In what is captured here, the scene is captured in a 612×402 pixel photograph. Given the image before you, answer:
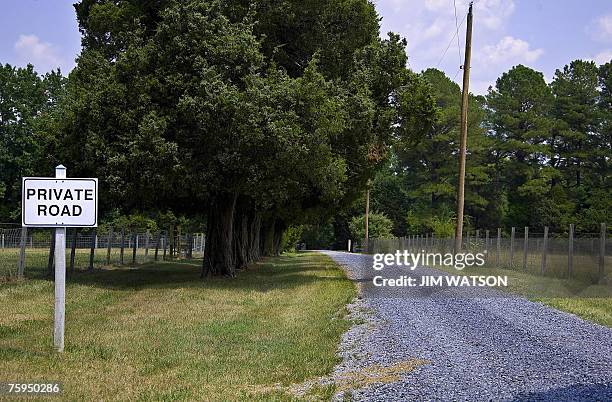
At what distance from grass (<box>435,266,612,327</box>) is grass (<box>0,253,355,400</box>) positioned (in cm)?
480

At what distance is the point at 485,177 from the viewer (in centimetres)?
7256

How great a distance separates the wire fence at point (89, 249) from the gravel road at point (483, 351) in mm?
12017

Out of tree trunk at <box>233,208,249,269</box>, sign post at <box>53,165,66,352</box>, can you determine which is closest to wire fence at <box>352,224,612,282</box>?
tree trunk at <box>233,208,249,269</box>

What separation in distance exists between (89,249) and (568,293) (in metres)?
33.5

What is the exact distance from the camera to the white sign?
1005 cm

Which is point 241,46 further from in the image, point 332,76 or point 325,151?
point 332,76

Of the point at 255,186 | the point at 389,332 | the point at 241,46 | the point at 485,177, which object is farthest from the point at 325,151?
the point at 485,177

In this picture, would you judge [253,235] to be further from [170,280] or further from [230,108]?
[230,108]

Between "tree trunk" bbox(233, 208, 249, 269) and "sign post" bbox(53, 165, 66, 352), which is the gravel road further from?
"tree trunk" bbox(233, 208, 249, 269)

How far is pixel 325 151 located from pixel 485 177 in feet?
174

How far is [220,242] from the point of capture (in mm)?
27172

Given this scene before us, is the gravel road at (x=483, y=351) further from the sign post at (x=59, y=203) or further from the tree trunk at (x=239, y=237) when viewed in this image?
the tree trunk at (x=239, y=237)

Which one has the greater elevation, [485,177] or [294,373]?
[485,177]

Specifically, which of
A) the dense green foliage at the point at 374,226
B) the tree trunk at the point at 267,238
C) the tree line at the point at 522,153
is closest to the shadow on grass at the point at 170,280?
the tree trunk at the point at 267,238
